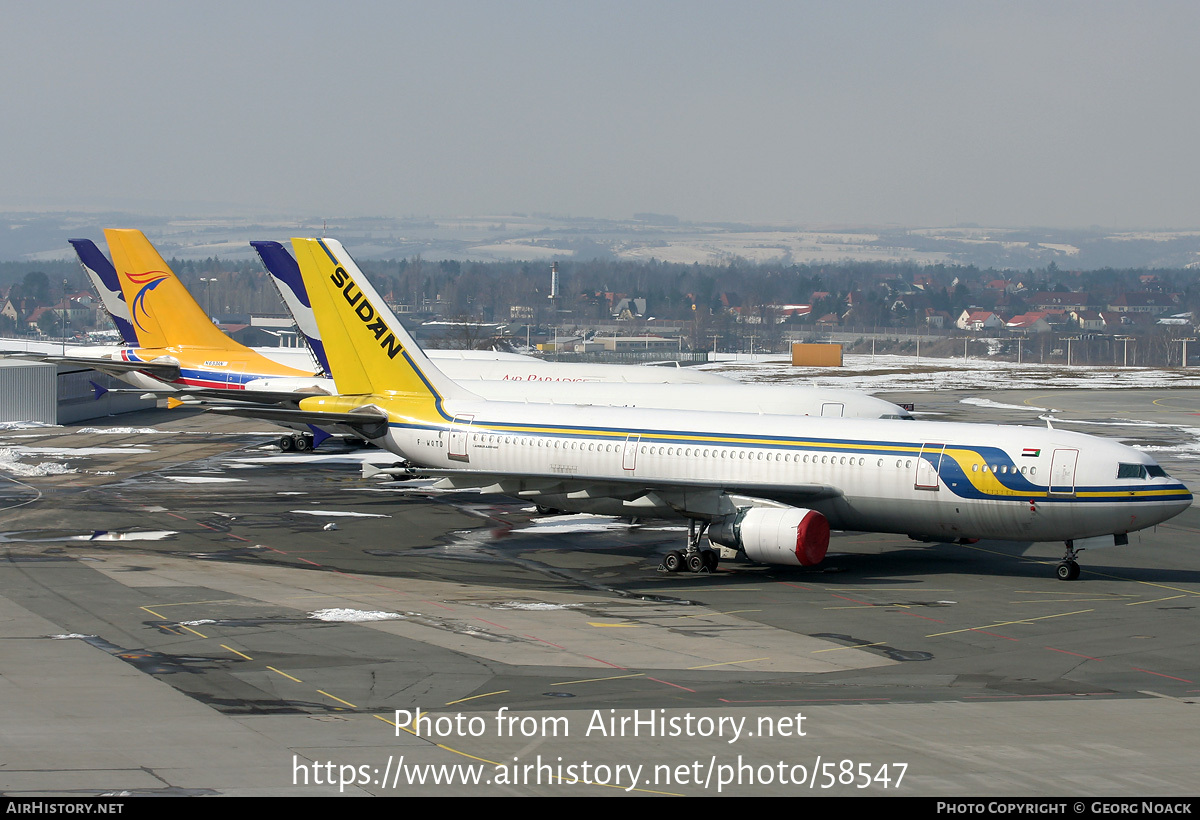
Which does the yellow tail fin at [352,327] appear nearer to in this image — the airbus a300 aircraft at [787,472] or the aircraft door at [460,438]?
the airbus a300 aircraft at [787,472]

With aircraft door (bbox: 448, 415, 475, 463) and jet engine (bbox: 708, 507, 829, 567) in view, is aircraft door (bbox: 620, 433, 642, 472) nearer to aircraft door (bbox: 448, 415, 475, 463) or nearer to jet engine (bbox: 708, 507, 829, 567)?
jet engine (bbox: 708, 507, 829, 567)

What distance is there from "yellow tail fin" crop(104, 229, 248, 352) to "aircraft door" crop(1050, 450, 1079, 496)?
149 feet

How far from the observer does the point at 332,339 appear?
142 ft

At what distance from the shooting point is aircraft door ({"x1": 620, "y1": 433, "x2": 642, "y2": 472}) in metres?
37.9

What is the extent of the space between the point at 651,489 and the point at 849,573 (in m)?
6.28

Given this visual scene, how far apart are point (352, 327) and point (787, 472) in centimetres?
1680

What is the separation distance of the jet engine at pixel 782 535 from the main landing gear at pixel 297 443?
3595 centimetres

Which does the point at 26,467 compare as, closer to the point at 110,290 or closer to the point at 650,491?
the point at 110,290

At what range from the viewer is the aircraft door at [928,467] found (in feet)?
112

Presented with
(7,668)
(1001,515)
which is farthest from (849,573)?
(7,668)

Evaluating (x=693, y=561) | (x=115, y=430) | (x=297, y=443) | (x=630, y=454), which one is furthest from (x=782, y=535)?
(x=115, y=430)

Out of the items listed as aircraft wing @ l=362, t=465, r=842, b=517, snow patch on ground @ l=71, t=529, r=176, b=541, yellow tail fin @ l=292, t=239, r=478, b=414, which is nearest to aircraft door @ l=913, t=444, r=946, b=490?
aircraft wing @ l=362, t=465, r=842, b=517

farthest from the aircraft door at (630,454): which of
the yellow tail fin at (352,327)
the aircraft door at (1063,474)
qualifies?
the aircraft door at (1063,474)

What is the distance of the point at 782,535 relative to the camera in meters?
33.2
